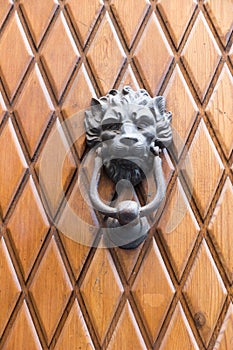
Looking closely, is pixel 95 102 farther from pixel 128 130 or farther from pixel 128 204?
pixel 128 204

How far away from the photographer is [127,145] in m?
1.31

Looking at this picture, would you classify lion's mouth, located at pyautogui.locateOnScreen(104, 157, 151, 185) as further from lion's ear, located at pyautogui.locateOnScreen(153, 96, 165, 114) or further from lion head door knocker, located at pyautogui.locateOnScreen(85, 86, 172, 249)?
lion's ear, located at pyautogui.locateOnScreen(153, 96, 165, 114)

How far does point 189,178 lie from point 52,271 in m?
0.29

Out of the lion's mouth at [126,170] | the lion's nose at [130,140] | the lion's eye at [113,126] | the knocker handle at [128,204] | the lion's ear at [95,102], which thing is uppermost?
the lion's ear at [95,102]

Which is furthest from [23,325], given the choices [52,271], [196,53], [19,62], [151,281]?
[196,53]

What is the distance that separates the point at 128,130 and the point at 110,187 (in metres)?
0.11

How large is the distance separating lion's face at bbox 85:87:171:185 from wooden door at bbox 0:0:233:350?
0.10ft

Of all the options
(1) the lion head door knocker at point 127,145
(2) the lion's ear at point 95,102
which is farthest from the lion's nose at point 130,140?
(2) the lion's ear at point 95,102

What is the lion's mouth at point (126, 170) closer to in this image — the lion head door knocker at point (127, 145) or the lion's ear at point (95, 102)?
the lion head door knocker at point (127, 145)

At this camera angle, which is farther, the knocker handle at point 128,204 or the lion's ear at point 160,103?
the lion's ear at point 160,103

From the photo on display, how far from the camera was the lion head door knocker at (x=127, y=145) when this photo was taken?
1.31 meters

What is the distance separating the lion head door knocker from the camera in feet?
4.29

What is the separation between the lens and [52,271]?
1.32 m

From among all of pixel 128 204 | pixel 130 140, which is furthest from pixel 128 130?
pixel 128 204
